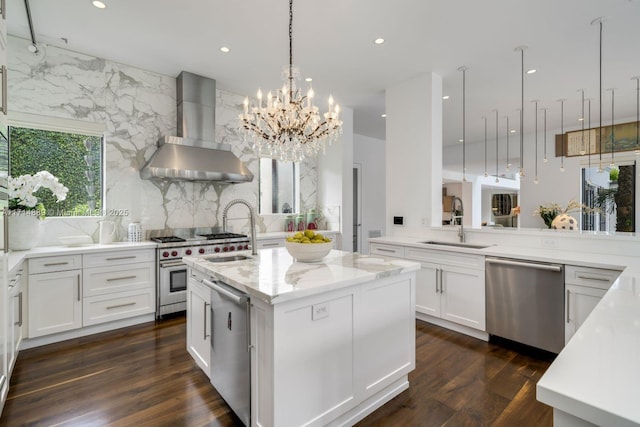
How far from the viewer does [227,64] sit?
3791 mm

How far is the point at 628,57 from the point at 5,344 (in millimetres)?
6296

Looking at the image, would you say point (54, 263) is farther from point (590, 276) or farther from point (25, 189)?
point (590, 276)

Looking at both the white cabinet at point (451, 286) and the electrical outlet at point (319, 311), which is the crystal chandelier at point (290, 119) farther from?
the white cabinet at point (451, 286)

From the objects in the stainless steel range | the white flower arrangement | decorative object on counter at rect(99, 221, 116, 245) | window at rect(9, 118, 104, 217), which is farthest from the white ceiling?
the stainless steel range

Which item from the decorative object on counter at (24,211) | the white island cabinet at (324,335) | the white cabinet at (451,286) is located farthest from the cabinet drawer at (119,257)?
the white cabinet at (451,286)

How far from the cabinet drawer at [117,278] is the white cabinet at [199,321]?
1.33 metres

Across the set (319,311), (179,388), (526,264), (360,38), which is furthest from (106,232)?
(526,264)

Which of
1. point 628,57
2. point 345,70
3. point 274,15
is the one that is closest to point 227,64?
point 274,15

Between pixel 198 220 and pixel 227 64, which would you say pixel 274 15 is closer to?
pixel 227 64

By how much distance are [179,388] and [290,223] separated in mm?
3309

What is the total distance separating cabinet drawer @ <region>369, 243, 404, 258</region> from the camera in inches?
145

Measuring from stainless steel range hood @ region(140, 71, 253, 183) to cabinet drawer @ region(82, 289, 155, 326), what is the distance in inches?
54.0

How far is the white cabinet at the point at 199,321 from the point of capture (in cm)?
218

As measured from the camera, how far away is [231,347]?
184 cm
